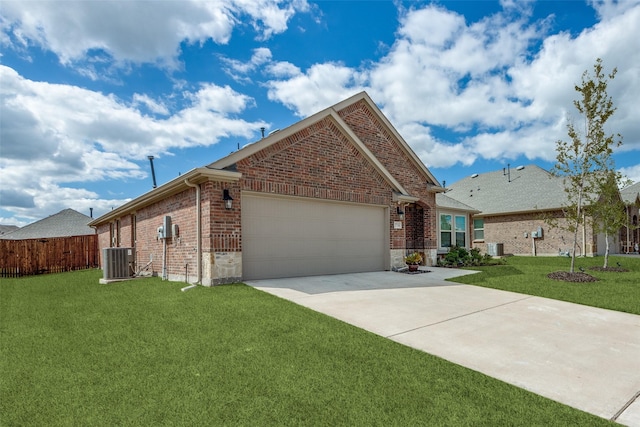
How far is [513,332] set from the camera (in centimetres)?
492

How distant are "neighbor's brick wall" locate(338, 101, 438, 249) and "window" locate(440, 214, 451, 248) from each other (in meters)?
2.94

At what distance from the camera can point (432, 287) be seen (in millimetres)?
8602

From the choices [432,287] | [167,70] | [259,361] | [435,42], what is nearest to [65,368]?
[259,361]

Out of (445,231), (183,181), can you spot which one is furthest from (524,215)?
(183,181)

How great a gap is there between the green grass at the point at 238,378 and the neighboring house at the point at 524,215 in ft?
49.1

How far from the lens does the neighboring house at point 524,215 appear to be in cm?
1953

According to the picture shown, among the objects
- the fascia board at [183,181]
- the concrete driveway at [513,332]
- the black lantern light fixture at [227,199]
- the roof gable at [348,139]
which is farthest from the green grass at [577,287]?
the fascia board at [183,181]

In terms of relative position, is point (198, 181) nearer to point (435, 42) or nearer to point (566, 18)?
point (435, 42)

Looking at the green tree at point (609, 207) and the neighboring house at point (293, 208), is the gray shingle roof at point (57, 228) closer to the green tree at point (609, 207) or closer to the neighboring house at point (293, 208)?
the neighboring house at point (293, 208)

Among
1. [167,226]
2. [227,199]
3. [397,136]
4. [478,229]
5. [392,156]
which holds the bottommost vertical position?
[478,229]

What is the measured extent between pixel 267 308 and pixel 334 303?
1.39 metres

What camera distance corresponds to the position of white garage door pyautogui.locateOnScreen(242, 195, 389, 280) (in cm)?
911

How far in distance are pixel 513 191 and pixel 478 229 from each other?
349 centimetres

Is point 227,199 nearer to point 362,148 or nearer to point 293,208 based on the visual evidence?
point 293,208
